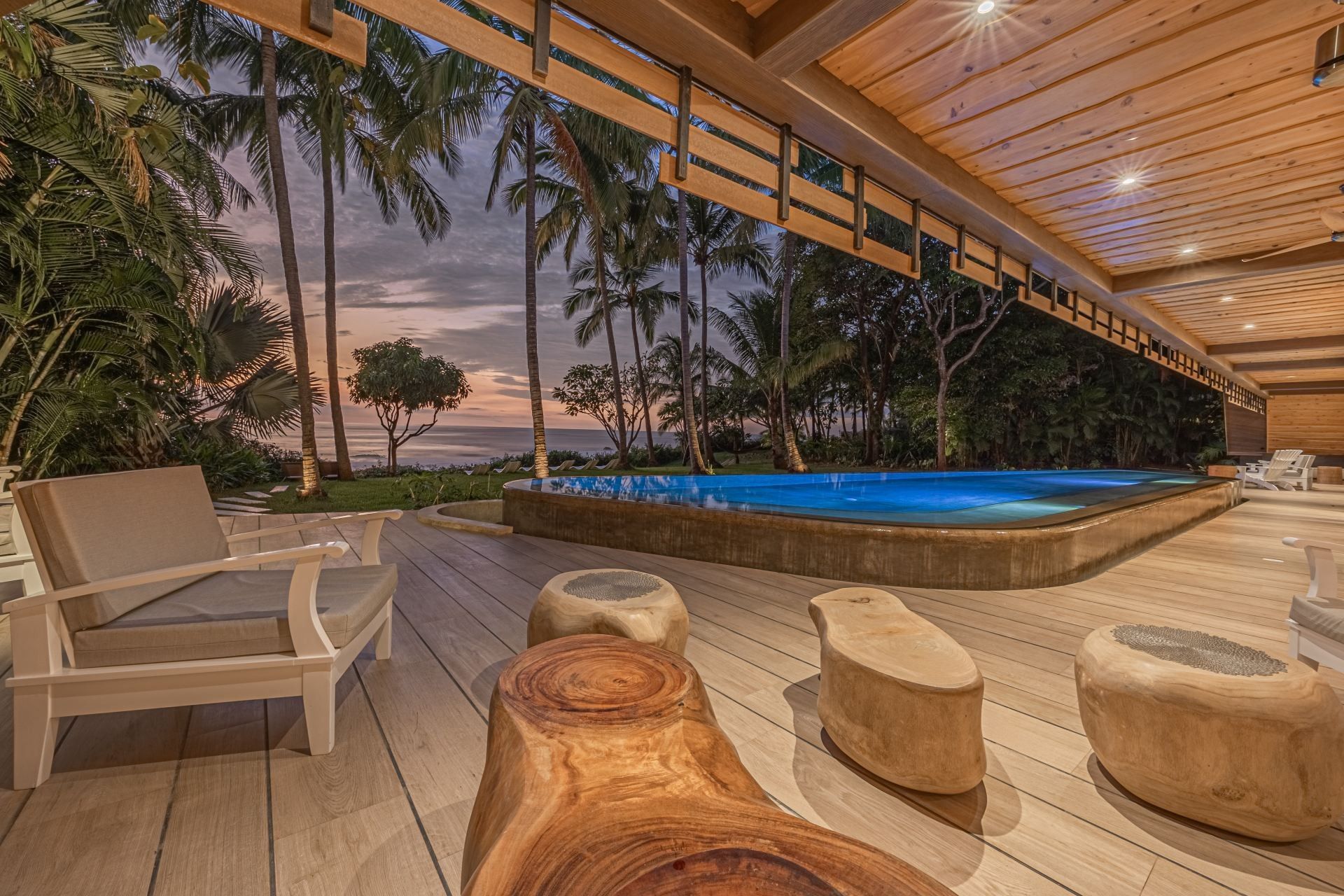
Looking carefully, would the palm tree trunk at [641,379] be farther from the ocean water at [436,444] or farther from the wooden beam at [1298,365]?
the wooden beam at [1298,365]

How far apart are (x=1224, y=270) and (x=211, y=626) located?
667 centimetres

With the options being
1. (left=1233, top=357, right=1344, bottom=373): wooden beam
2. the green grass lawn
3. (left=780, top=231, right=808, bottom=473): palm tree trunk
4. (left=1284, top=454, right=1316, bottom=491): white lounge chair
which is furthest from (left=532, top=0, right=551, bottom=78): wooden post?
(left=1284, top=454, right=1316, bottom=491): white lounge chair

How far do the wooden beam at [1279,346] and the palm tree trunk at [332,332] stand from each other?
46.0ft

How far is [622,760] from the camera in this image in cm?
80

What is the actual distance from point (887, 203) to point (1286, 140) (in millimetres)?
1854

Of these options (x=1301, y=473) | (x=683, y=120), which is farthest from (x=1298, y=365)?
(x=683, y=120)

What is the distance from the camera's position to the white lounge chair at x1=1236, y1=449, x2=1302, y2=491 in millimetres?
9820

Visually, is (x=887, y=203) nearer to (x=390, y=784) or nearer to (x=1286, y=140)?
(x=1286, y=140)


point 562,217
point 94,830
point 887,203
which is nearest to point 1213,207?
point 887,203

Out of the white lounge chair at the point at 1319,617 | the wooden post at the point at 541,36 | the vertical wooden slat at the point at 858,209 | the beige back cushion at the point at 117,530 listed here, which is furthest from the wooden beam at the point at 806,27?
the beige back cushion at the point at 117,530

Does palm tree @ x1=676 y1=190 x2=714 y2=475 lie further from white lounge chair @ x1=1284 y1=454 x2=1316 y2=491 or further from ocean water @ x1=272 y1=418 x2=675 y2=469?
white lounge chair @ x1=1284 y1=454 x2=1316 y2=491

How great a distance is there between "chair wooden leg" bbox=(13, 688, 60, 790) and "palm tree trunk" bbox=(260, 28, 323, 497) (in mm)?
6918

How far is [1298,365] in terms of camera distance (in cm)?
923

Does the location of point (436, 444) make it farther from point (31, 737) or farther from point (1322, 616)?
point (1322, 616)
